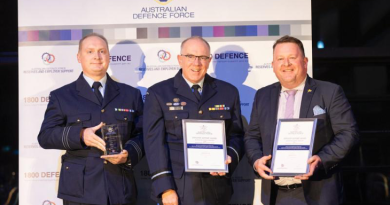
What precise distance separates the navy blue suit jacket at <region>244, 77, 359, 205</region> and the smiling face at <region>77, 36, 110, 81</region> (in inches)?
54.4

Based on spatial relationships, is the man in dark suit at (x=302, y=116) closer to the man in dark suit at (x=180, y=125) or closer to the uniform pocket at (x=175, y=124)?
the man in dark suit at (x=180, y=125)

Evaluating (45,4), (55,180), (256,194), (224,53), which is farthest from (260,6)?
(55,180)

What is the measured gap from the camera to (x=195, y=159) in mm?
3584

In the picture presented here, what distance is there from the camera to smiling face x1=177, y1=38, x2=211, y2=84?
12.6 ft

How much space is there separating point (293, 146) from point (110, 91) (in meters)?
1.59

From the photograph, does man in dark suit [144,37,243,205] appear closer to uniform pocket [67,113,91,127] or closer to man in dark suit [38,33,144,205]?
man in dark suit [38,33,144,205]

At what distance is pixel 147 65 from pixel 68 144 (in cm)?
134

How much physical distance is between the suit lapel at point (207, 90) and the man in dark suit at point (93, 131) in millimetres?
615

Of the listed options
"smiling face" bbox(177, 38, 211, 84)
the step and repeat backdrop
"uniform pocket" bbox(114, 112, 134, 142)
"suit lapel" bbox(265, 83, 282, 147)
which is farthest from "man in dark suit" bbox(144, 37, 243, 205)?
the step and repeat backdrop

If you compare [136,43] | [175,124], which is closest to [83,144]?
[175,124]

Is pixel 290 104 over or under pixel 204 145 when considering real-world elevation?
over

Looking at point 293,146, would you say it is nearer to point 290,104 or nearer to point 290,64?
point 290,104

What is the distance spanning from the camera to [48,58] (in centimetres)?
484

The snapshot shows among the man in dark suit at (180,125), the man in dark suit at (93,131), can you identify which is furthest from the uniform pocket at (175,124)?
the man in dark suit at (93,131)
